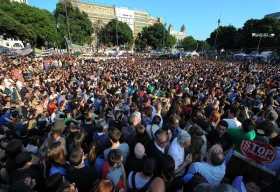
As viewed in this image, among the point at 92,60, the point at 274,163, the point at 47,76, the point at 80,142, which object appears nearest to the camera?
the point at 274,163

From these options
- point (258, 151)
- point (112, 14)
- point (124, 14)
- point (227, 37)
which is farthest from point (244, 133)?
point (124, 14)

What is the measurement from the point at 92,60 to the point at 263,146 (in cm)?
2891

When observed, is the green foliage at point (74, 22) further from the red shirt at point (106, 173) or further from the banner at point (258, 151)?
the banner at point (258, 151)

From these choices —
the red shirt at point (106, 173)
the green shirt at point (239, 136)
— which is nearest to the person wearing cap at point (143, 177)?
the red shirt at point (106, 173)

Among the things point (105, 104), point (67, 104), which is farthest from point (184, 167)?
point (67, 104)

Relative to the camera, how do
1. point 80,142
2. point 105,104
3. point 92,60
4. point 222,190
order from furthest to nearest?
point 92,60 → point 105,104 → point 80,142 → point 222,190

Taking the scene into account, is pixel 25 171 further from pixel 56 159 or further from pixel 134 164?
pixel 134 164

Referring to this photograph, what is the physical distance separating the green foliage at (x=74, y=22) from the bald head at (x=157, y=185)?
56606mm

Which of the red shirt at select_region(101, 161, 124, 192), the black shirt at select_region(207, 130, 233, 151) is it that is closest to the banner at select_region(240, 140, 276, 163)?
the black shirt at select_region(207, 130, 233, 151)

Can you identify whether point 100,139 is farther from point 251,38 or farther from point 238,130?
point 251,38

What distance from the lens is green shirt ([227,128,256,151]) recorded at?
3348mm

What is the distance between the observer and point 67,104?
779cm

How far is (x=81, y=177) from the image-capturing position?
2.46m

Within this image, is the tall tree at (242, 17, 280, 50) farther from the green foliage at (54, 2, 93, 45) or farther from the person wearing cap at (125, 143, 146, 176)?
the person wearing cap at (125, 143, 146, 176)
